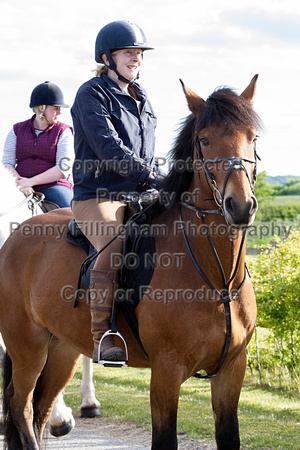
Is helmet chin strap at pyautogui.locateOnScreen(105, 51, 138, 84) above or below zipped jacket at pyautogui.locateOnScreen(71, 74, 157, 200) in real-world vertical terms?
above

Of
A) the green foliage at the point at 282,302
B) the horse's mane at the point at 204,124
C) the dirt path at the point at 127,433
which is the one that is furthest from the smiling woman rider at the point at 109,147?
the green foliage at the point at 282,302

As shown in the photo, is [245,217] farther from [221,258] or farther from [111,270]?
[111,270]

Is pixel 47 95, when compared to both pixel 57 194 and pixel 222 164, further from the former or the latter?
pixel 222 164

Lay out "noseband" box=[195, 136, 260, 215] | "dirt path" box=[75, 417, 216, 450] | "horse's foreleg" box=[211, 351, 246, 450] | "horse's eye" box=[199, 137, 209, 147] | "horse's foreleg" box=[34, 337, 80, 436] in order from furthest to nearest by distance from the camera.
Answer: "dirt path" box=[75, 417, 216, 450], "horse's foreleg" box=[34, 337, 80, 436], "horse's foreleg" box=[211, 351, 246, 450], "horse's eye" box=[199, 137, 209, 147], "noseband" box=[195, 136, 260, 215]

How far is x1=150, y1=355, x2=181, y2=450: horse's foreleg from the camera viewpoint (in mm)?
3865

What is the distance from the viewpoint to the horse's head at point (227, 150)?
11.3 feet

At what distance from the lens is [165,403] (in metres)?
3.89

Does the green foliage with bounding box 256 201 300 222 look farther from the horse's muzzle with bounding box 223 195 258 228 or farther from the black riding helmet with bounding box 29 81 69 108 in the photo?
the horse's muzzle with bounding box 223 195 258 228

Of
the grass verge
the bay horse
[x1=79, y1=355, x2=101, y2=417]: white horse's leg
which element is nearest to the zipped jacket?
the bay horse

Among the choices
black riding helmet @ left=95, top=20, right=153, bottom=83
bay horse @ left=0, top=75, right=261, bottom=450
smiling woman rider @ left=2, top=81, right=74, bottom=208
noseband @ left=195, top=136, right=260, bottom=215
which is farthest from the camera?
smiling woman rider @ left=2, top=81, right=74, bottom=208

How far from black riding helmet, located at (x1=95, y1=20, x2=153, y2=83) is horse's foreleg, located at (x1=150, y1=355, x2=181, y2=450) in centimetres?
231

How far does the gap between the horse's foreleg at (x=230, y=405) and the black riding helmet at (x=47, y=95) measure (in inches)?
166

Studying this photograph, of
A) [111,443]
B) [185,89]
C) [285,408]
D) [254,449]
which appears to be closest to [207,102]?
[185,89]

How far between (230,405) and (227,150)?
1826 mm
